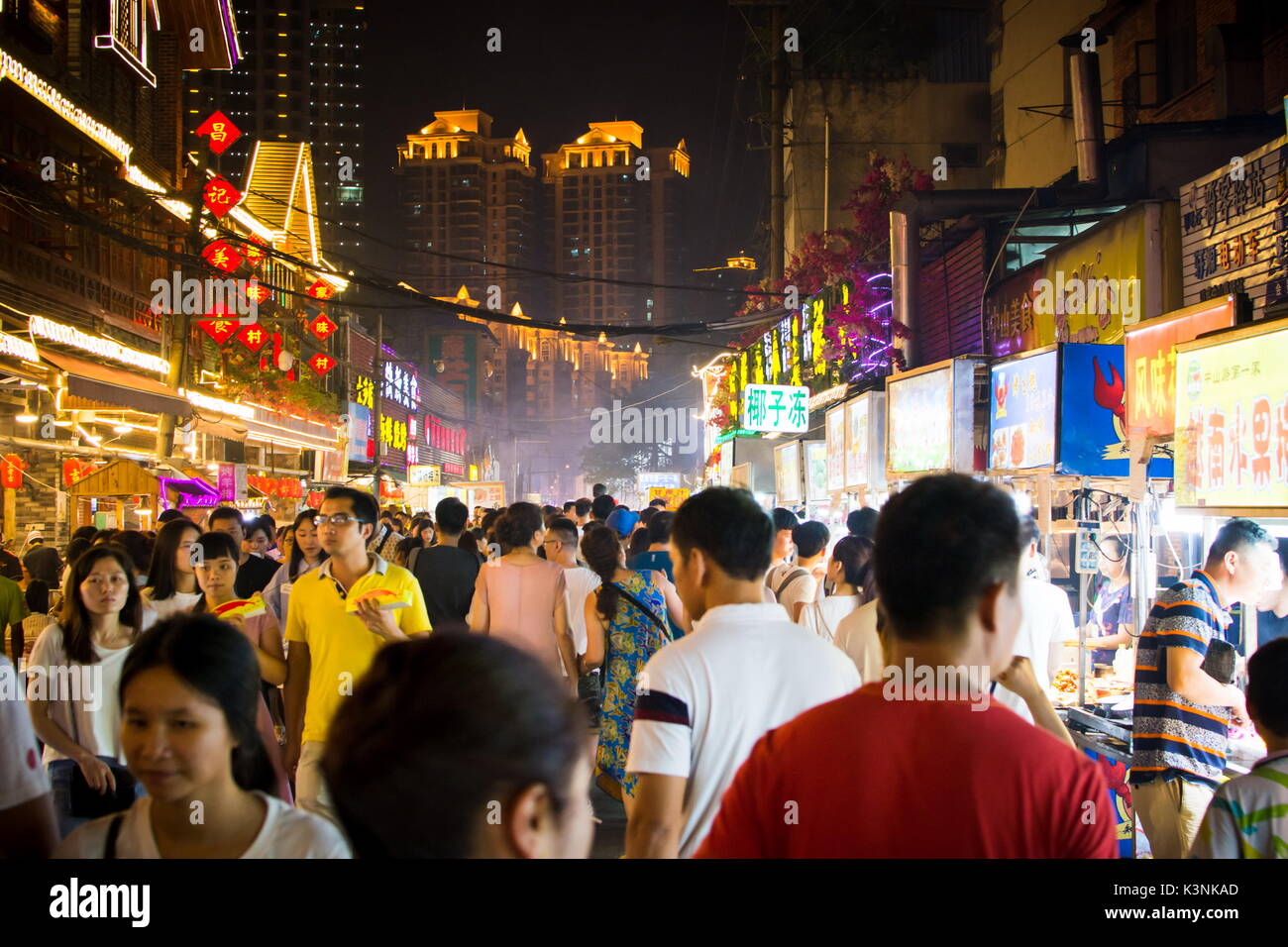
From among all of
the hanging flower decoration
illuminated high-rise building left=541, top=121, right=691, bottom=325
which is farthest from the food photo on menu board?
illuminated high-rise building left=541, top=121, right=691, bottom=325

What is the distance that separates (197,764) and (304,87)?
9513cm

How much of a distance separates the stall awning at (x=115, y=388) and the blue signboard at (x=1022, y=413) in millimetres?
9906

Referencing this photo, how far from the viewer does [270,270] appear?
33031 millimetres

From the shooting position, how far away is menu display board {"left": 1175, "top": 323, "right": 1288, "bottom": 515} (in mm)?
5098

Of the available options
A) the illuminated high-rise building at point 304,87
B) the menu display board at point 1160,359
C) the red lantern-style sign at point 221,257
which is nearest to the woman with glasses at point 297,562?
the menu display board at point 1160,359

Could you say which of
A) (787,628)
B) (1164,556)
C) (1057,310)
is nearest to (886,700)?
(787,628)

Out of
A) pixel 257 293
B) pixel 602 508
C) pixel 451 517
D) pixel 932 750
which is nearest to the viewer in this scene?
pixel 932 750

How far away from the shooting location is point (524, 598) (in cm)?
755

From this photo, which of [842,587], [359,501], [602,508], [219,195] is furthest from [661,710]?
[219,195]

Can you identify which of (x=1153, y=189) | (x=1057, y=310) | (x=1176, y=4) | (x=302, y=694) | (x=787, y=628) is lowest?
(x=302, y=694)

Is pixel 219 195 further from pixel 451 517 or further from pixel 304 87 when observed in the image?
pixel 304 87

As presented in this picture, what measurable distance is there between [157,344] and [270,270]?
10284mm

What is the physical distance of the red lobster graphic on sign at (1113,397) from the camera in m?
7.46
